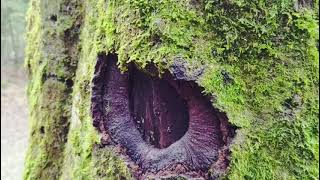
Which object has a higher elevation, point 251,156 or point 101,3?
point 101,3

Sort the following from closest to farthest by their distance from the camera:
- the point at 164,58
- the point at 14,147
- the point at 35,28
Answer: the point at 164,58 < the point at 35,28 < the point at 14,147

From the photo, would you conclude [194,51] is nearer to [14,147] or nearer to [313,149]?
[313,149]

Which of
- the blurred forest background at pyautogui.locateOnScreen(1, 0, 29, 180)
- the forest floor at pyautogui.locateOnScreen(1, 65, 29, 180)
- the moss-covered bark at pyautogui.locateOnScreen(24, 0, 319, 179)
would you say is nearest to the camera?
the moss-covered bark at pyautogui.locateOnScreen(24, 0, 319, 179)

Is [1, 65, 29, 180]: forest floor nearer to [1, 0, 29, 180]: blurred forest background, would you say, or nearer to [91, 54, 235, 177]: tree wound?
[1, 0, 29, 180]: blurred forest background

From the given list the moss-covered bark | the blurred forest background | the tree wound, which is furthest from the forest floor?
the moss-covered bark

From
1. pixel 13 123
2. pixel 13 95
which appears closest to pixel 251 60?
pixel 13 123

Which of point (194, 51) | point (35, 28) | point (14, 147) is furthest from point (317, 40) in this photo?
point (14, 147)
